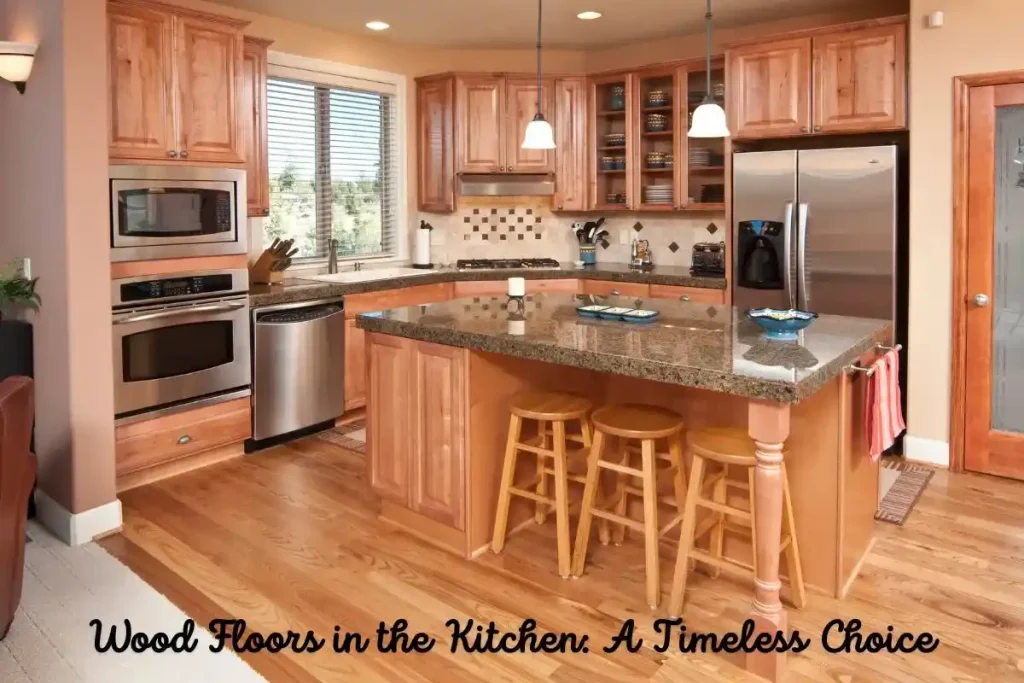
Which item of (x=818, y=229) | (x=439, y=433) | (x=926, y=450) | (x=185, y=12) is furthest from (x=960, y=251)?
(x=185, y=12)

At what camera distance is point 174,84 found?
3979mm

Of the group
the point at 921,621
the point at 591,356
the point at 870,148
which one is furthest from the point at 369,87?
the point at 921,621

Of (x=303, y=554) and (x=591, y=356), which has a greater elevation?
(x=591, y=356)

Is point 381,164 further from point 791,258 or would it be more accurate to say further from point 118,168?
point 791,258

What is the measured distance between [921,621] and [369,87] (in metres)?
4.85

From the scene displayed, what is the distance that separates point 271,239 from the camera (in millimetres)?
5262

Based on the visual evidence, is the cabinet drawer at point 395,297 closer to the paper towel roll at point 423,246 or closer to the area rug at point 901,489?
the paper towel roll at point 423,246

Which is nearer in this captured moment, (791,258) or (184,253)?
(184,253)

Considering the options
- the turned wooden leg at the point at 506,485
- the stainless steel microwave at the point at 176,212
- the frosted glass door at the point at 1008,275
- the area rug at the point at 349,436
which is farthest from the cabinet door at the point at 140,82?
the frosted glass door at the point at 1008,275

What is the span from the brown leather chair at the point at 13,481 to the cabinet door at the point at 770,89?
4.06 metres

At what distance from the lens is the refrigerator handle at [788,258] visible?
4.53 m

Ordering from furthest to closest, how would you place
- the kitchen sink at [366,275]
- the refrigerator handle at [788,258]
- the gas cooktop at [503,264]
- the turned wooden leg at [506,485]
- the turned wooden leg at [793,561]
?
the gas cooktop at [503,264], the kitchen sink at [366,275], the refrigerator handle at [788,258], the turned wooden leg at [506,485], the turned wooden leg at [793,561]

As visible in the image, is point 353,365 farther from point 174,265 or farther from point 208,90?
point 208,90

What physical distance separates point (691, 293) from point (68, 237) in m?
3.57
